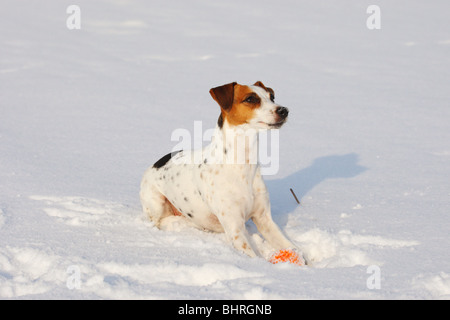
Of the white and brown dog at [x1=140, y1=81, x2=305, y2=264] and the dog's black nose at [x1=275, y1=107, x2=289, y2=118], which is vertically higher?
the dog's black nose at [x1=275, y1=107, x2=289, y2=118]

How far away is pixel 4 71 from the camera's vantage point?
1229cm

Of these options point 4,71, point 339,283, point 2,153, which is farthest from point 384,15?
point 339,283

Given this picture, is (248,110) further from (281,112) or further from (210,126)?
(210,126)

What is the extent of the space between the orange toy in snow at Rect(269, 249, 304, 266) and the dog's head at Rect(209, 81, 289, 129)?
1.11 metres

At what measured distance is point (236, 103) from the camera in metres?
5.27

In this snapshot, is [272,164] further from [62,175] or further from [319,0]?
[319,0]

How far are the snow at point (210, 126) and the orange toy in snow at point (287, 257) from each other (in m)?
0.21

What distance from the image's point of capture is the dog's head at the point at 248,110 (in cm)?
521

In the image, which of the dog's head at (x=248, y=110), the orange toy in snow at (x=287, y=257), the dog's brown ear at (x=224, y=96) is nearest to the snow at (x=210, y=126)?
the orange toy in snow at (x=287, y=257)

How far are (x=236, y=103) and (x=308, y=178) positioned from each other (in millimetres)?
2540

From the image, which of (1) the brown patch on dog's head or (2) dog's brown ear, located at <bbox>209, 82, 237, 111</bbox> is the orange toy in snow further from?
(2) dog's brown ear, located at <bbox>209, 82, 237, 111</bbox>

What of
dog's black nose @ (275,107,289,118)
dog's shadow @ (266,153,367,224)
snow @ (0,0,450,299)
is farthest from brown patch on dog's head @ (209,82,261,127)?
dog's shadow @ (266,153,367,224)

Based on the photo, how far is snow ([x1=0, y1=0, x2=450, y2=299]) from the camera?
176 inches

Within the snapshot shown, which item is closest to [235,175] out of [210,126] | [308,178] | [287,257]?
[287,257]
